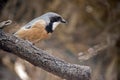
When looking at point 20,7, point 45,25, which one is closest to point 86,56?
point 45,25

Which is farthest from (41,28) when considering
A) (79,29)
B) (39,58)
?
(79,29)

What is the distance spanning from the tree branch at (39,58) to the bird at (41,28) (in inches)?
7.9

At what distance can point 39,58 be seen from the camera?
2.20m

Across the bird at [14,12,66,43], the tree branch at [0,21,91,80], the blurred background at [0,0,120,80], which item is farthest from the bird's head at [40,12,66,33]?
the blurred background at [0,0,120,80]

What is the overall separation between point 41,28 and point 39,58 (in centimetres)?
32

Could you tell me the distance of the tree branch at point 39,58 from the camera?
2.15 m

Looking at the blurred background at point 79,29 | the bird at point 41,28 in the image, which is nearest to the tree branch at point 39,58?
the bird at point 41,28

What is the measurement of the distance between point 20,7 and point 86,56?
7.05ft

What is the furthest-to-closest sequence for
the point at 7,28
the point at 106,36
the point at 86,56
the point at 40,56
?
the point at 106,36, the point at 86,56, the point at 7,28, the point at 40,56

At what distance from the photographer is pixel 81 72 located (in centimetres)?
223

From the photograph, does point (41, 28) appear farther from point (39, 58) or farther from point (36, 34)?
point (39, 58)

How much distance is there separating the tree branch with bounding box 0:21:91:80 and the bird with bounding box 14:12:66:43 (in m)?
0.20

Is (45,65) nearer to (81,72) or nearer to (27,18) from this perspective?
(81,72)

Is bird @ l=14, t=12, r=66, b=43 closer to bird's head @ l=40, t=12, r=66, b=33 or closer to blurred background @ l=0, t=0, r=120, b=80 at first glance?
bird's head @ l=40, t=12, r=66, b=33
